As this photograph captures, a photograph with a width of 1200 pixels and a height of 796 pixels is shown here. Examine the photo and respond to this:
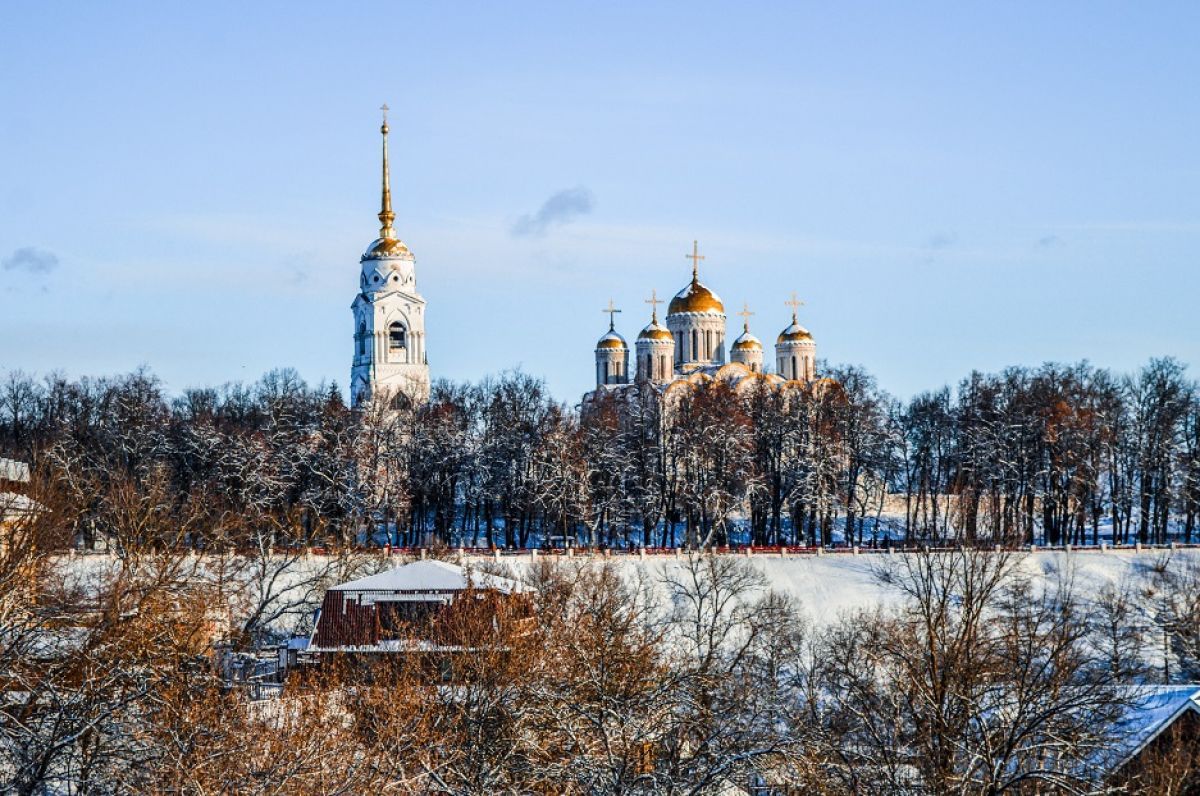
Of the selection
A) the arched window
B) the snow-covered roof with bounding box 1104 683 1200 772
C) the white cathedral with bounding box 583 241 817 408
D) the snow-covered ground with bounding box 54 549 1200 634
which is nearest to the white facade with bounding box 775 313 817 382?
the white cathedral with bounding box 583 241 817 408

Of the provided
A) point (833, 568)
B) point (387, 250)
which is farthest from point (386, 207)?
point (833, 568)

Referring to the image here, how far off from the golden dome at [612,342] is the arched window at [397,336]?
413 inches

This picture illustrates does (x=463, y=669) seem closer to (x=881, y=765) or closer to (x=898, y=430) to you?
(x=881, y=765)

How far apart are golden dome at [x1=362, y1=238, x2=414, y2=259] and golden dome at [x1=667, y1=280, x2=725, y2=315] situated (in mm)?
13235

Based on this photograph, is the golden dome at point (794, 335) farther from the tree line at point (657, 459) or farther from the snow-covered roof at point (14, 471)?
the snow-covered roof at point (14, 471)

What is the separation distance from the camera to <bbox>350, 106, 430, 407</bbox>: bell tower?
8469 centimetres

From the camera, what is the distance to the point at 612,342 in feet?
295

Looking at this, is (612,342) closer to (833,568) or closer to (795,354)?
(795,354)

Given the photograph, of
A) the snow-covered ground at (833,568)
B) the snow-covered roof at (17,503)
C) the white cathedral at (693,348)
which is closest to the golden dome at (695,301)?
the white cathedral at (693,348)

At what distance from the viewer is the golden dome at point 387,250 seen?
85250 mm

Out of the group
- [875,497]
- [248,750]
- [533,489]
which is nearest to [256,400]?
[533,489]

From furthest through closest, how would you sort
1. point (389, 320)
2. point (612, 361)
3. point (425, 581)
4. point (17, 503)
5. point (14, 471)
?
point (612, 361)
point (389, 320)
point (14, 471)
point (17, 503)
point (425, 581)

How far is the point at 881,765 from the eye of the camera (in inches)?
782

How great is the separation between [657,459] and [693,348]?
77.0ft
